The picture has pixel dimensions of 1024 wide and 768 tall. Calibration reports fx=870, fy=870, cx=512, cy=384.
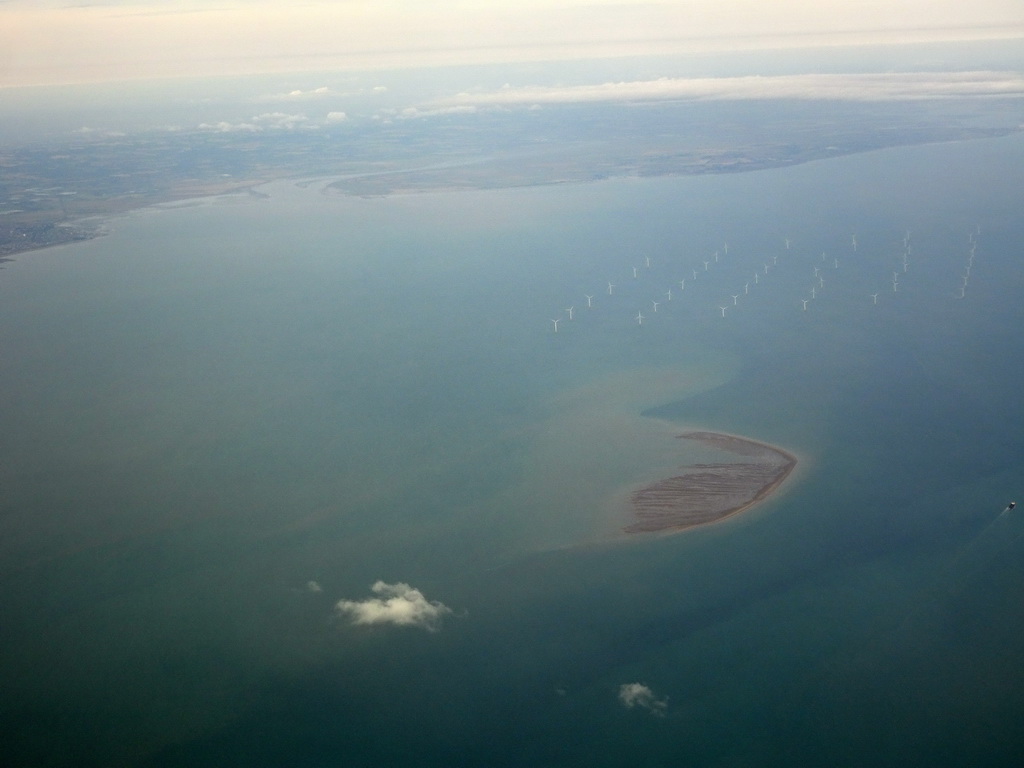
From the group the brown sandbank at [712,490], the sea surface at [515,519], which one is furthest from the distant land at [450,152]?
the brown sandbank at [712,490]

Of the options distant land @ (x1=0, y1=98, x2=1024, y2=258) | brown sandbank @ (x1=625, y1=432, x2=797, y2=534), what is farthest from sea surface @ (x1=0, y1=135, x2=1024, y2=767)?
distant land @ (x1=0, y1=98, x2=1024, y2=258)

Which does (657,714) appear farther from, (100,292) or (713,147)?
(713,147)

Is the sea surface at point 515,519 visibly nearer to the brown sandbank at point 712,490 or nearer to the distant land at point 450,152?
the brown sandbank at point 712,490

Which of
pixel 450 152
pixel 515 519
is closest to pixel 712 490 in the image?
pixel 515 519

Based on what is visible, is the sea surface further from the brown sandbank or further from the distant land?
the distant land

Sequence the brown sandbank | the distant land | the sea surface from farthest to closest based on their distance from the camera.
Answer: the distant land, the brown sandbank, the sea surface

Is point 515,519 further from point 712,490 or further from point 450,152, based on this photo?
point 450,152
